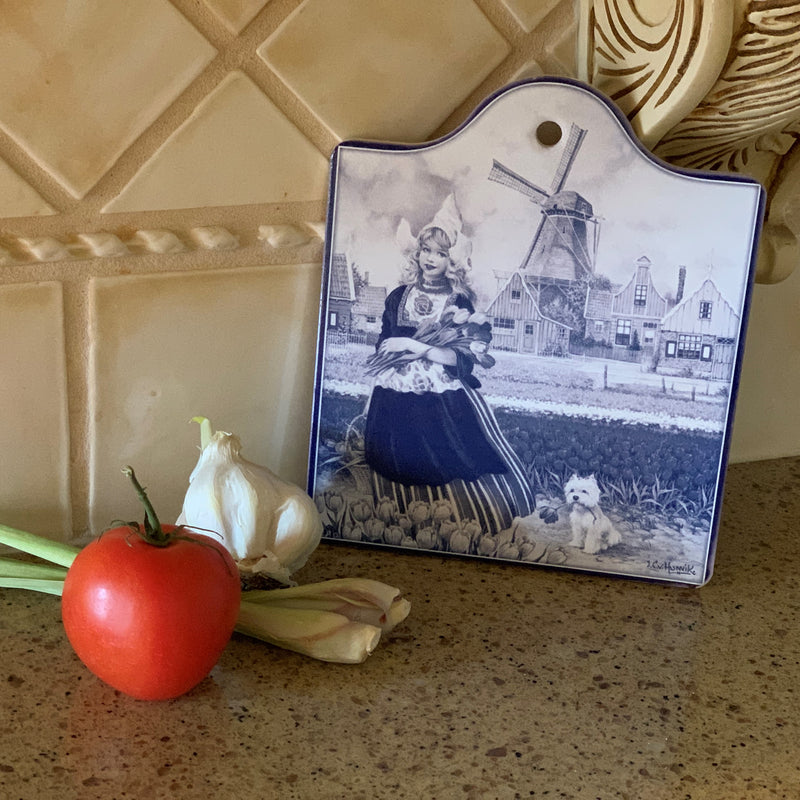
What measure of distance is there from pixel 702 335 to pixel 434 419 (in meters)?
0.20

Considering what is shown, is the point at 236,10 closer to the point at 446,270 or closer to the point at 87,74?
the point at 87,74

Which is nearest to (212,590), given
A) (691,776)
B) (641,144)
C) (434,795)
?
(434,795)

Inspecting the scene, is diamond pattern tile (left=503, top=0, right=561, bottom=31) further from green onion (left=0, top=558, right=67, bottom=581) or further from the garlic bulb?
green onion (left=0, top=558, right=67, bottom=581)

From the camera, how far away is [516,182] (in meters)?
0.73

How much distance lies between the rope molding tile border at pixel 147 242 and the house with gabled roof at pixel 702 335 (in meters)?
0.26

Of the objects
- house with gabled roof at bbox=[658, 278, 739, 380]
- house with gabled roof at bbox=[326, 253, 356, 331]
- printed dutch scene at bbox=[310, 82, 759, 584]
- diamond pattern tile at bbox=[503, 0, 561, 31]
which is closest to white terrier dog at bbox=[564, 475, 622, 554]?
printed dutch scene at bbox=[310, 82, 759, 584]

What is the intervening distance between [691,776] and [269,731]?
0.78 feet

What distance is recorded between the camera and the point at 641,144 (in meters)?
0.71

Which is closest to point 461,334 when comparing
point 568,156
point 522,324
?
point 522,324

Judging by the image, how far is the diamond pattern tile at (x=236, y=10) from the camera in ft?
2.22

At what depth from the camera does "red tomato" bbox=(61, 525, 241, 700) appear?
572 mm

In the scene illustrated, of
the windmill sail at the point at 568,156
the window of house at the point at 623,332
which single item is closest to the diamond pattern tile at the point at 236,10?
the windmill sail at the point at 568,156

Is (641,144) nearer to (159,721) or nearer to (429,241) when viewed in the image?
(429,241)

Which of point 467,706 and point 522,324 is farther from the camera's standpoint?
point 522,324
